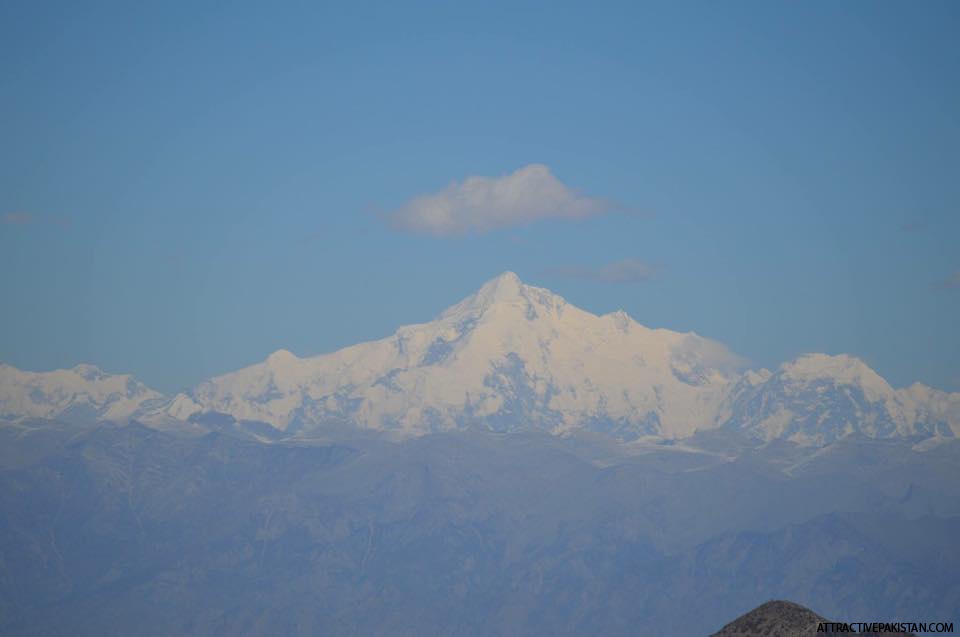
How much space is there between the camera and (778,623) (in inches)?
2579

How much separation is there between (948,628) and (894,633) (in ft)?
50.5

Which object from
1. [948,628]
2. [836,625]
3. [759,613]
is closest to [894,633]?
[836,625]

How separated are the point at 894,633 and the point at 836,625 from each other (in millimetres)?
2503

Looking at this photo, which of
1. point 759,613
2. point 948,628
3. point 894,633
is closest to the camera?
point 894,633

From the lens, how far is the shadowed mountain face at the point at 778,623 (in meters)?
64.4

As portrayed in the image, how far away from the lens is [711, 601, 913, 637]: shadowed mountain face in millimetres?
64438

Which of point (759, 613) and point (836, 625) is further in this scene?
point (759, 613)

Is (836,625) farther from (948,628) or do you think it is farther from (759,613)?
(948,628)

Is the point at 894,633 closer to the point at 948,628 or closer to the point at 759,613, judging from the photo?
the point at 759,613

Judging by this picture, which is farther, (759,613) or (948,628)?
(948,628)

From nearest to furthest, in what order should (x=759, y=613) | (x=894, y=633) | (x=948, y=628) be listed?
1. (x=894, y=633)
2. (x=759, y=613)
3. (x=948, y=628)

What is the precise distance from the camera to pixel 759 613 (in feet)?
221

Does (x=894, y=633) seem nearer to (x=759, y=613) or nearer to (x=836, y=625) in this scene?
(x=836, y=625)

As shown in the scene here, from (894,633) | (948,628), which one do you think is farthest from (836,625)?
(948,628)
